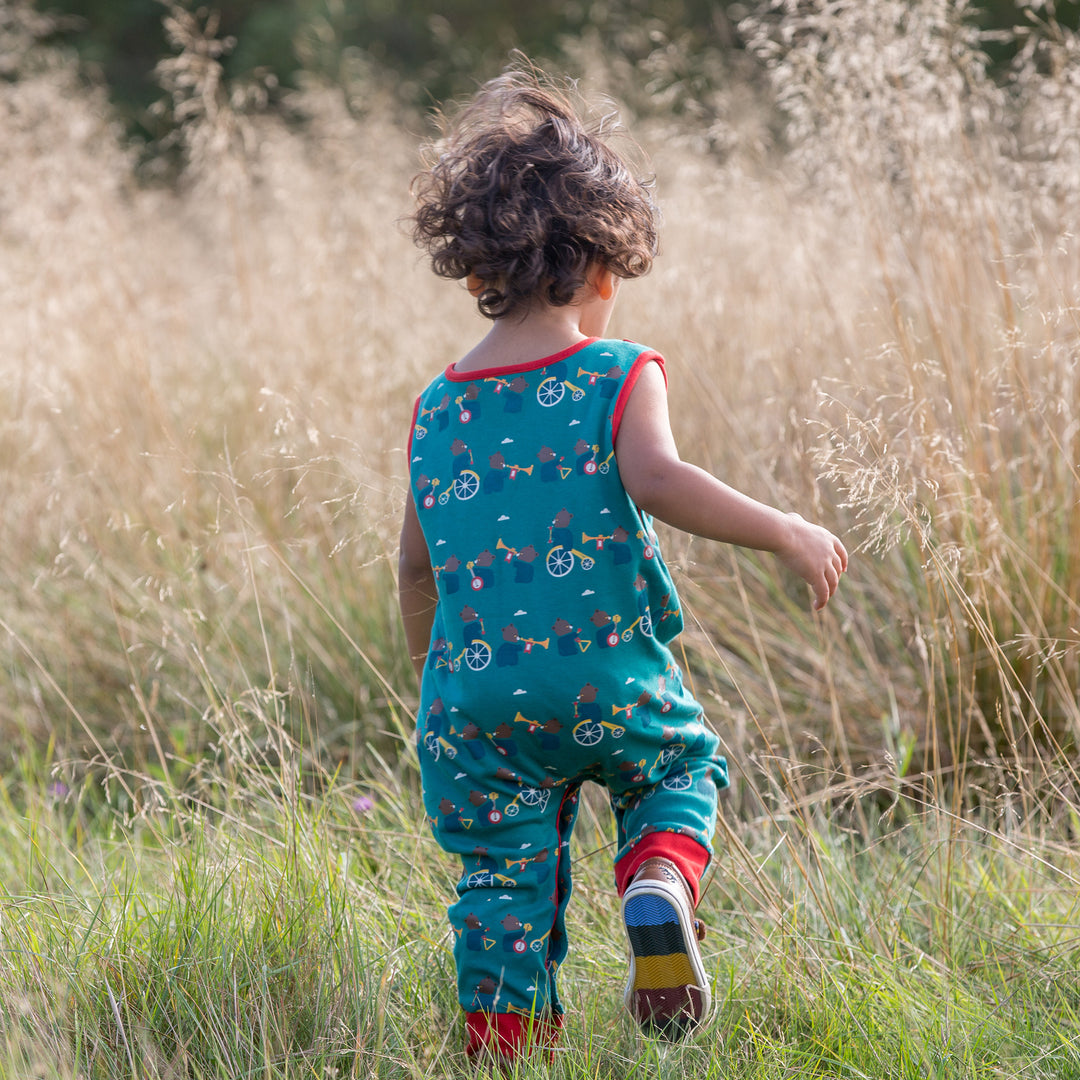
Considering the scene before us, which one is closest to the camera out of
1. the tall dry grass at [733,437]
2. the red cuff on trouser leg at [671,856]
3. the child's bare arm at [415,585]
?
the red cuff on trouser leg at [671,856]

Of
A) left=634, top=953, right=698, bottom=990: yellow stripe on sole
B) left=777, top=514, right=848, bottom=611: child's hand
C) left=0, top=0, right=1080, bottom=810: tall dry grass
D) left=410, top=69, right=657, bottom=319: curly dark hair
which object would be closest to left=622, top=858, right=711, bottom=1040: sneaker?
left=634, top=953, right=698, bottom=990: yellow stripe on sole

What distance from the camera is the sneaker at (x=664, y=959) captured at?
131 cm

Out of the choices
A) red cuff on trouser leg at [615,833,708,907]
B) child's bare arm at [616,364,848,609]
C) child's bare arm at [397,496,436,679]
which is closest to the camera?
child's bare arm at [616,364,848,609]

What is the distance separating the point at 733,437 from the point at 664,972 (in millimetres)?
1696

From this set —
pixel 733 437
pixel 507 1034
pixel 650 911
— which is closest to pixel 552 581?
→ pixel 650 911

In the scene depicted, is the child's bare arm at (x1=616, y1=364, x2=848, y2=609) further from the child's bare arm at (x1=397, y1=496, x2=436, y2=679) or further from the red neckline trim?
the child's bare arm at (x1=397, y1=496, x2=436, y2=679)

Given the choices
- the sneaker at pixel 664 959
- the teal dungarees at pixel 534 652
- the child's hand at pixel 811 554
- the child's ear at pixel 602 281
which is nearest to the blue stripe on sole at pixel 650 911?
the sneaker at pixel 664 959

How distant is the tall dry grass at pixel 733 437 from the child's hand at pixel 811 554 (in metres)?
0.22

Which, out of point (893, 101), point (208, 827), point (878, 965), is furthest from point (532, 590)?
point (893, 101)

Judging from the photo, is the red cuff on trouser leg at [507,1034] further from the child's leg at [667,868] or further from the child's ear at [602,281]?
the child's ear at [602,281]

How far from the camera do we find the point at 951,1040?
4.31ft

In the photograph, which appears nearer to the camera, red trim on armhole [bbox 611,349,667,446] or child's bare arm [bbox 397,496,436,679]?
red trim on armhole [bbox 611,349,667,446]

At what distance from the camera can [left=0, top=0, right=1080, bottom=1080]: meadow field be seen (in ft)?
4.59

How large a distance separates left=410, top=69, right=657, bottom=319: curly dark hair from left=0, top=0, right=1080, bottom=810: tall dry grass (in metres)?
0.41
